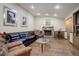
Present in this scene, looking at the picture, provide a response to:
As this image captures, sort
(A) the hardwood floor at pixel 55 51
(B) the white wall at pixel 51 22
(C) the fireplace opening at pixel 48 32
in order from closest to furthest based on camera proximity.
Result: (A) the hardwood floor at pixel 55 51 → (B) the white wall at pixel 51 22 → (C) the fireplace opening at pixel 48 32

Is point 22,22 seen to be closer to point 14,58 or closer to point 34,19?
point 34,19

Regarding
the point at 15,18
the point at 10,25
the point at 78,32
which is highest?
the point at 15,18

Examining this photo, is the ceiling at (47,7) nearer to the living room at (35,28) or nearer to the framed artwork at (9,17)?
the living room at (35,28)

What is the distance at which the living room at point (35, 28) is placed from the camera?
3.65 metres

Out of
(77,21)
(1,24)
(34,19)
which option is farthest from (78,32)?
(1,24)

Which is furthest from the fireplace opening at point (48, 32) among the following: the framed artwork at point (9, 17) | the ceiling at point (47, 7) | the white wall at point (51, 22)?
the framed artwork at point (9, 17)

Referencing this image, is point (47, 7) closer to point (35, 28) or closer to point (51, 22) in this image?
point (35, 28)

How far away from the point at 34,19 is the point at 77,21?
2.79 m

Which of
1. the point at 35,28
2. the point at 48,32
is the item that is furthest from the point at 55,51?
the point at 35,28

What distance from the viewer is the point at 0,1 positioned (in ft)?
11.4

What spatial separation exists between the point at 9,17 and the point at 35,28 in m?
3.38

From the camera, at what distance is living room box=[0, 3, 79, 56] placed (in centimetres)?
365

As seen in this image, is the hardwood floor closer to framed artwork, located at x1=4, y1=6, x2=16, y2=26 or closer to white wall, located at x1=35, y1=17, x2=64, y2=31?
framed artwork, located at x1=4, y1=6, x2=16, y2=26

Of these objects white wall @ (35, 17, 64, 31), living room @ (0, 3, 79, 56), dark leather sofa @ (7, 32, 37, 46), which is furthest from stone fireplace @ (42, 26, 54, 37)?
dark leather sofa @ (7, 32, 37, 46)
